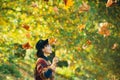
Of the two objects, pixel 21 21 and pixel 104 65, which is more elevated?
pixel 21 21

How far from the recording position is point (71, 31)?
4230 mm

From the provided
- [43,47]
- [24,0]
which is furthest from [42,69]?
[24,0]

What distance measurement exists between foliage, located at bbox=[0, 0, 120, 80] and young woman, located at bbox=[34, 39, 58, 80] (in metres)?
0.08

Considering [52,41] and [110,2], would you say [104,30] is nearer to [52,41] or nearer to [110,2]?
[110,2]

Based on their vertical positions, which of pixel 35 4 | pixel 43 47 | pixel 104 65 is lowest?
pixel 104 65

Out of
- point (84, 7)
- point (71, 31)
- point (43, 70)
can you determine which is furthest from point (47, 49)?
point (84, 7)

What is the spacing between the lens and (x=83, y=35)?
428cm

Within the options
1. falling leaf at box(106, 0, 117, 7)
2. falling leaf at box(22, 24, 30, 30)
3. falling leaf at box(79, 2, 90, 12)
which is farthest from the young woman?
falling leaf at box(106, 0, 117, 7)

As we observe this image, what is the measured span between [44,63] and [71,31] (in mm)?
570

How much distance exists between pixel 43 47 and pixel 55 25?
324 mm

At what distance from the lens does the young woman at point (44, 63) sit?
3.93 m

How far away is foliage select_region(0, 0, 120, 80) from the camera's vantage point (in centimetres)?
402

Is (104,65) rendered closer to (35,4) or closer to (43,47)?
(43,47)

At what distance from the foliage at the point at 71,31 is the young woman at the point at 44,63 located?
8 centimetres
